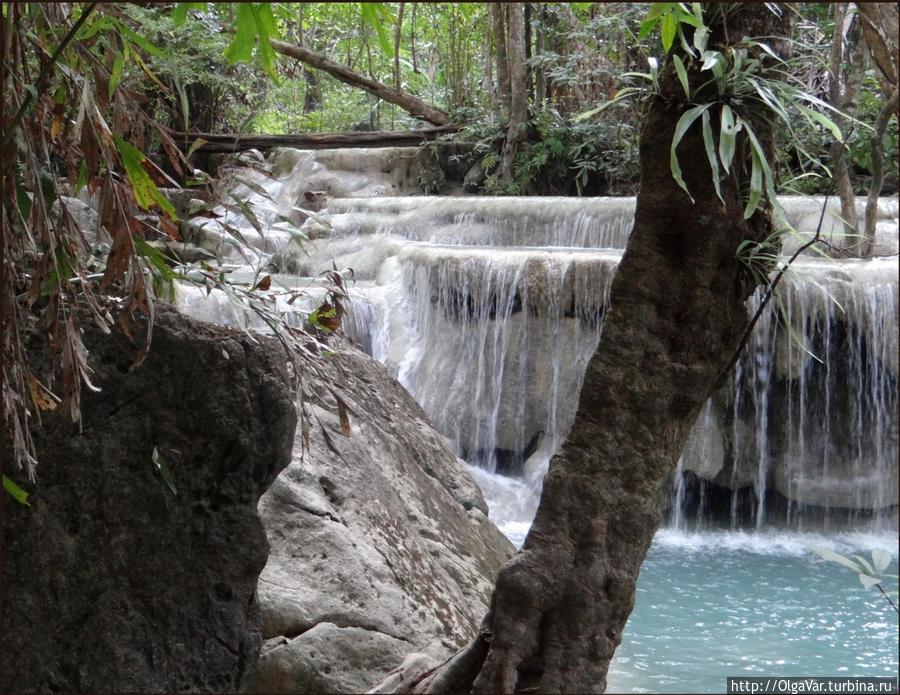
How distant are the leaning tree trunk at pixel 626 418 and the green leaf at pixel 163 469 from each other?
0.74m

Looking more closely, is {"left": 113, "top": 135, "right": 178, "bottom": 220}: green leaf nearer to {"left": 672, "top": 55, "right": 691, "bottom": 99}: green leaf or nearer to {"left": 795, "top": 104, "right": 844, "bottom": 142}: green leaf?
{"left": 672, "top": 55, "right": 691, "bottom": 99}: green leaf

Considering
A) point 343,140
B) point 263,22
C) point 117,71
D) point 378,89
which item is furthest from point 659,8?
point 343,140

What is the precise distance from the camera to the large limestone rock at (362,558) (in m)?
2.89

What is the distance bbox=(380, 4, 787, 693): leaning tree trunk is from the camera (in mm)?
1941

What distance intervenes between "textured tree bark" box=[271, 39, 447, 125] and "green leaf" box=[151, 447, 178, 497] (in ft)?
24.0

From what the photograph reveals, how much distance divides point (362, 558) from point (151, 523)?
0.92 meters

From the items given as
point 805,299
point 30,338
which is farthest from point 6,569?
point 805,299

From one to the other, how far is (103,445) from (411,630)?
116 cm

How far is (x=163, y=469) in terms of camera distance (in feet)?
7.47

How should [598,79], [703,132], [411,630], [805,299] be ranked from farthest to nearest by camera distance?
[598,79] < [805,299] < [411,630] < [703,132]

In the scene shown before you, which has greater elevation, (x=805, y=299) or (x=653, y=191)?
(x=653, y=191)

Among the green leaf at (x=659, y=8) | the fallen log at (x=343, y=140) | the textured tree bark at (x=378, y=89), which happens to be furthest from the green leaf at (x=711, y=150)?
the fallen log at (x=343, y=140)

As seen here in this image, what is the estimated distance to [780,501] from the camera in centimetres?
763

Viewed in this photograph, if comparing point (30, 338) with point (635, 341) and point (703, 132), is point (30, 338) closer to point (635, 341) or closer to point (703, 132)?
point (635, 341)
